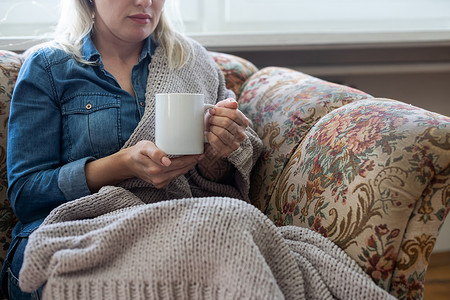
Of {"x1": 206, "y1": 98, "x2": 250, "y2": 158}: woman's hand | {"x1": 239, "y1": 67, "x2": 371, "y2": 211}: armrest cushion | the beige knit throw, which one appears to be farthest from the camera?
{"x1": 239, "y1": 67, "x2": 371, "y2": 211}: armrest cushion

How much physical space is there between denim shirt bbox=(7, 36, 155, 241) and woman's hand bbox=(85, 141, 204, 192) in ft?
0.09

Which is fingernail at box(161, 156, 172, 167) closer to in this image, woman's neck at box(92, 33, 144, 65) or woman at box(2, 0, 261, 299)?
woman at box(2, 0, 261, 299)

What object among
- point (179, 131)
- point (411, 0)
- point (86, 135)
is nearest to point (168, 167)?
point (179, 131)

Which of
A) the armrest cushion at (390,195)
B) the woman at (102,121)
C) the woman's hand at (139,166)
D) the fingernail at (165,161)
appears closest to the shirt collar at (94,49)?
the woman at (102,121)

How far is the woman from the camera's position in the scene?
3.03 feet

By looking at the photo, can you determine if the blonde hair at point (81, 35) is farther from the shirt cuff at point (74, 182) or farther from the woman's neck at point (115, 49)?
the shirt cuff at point (74, 182)

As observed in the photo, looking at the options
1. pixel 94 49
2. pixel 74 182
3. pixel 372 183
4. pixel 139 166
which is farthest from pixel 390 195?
pixel 94 49

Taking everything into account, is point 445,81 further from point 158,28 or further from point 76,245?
point 76,245

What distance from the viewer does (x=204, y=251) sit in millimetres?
697

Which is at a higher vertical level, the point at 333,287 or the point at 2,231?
the point at 333,287

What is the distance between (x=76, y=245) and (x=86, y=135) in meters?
0.32

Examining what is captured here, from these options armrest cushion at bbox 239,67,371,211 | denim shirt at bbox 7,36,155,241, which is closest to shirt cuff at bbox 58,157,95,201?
denim shirt at bbox 7,36,155,241

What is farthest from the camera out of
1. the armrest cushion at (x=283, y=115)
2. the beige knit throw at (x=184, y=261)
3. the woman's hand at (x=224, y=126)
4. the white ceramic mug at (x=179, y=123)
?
the armrest cushion at (x=283, y=115)

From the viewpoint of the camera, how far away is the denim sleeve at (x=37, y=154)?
0.94 metres
